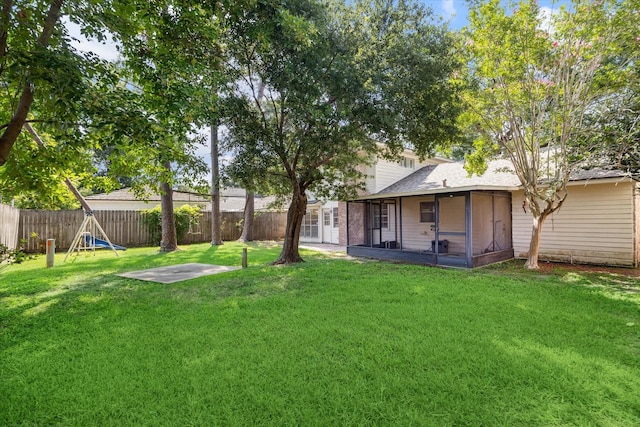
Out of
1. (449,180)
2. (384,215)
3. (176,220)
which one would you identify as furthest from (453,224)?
(176,220)

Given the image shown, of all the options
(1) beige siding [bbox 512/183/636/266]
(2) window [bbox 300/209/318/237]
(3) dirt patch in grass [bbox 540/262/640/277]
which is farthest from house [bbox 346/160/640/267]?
(2) window [bbox 300/209/318/237]

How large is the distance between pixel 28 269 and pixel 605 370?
1293 cm

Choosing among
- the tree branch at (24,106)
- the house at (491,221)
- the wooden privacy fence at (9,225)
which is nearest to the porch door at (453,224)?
the house at (491,221)

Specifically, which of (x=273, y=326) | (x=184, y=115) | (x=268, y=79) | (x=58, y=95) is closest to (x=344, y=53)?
(x=268, y=79)

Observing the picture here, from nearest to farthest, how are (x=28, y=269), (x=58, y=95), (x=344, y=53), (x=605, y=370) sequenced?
(x=605, y=370) → (x=58, y=95) → (x=344, y=53) → (x=28, y=269)

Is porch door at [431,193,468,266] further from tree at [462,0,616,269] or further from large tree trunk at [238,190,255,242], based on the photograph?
large tree trunk at [238,190,255,242]

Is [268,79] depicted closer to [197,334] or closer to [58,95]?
[58,95]

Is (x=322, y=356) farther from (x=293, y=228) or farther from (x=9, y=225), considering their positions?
(x=9, y=225)

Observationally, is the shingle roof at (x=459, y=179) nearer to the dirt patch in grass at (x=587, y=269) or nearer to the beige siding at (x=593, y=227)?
the beige siding at (x=593, y=227)

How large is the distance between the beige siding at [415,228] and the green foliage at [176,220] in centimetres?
1138

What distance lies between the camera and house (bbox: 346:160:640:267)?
9.47 metres

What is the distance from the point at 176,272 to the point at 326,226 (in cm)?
1036

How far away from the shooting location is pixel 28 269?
31.3ft

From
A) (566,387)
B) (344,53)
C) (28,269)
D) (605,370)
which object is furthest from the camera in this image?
(28,269)
